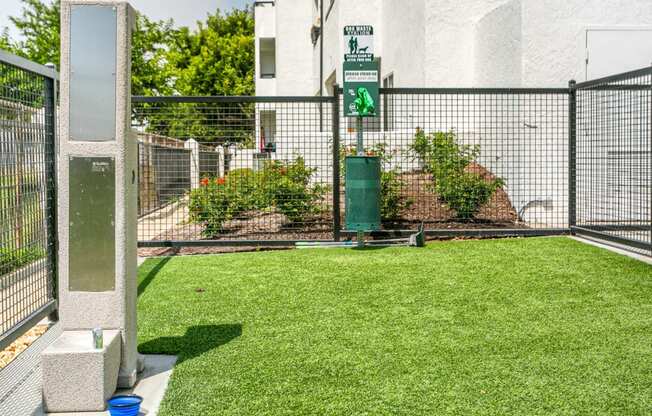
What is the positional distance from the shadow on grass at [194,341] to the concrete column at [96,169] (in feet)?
2.00

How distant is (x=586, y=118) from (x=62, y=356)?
7897mm

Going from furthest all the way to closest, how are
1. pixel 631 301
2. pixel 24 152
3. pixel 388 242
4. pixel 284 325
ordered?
pixel 388 242 → pixel 631 301 → pixel 284 325 → pixel 24 152

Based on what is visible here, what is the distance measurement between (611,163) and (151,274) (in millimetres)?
5883

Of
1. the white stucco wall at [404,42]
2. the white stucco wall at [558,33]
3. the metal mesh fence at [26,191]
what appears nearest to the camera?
the metal mesh fence at [26,191]

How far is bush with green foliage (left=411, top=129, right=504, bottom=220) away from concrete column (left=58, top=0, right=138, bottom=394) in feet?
21.5

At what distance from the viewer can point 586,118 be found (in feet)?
30.1

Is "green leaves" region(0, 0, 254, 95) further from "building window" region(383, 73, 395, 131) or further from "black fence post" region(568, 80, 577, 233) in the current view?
"black fence post" region(568, 80, 577, 233)

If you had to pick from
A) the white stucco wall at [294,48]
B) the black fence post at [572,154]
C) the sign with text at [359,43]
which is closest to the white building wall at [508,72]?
the black fence post at [572,154]

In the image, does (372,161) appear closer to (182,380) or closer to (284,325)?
(284,325)

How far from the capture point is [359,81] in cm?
837

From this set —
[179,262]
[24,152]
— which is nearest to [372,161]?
[179,262]

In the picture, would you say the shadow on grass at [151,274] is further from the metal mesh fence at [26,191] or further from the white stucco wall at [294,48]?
the white stucco wall at [294,48]

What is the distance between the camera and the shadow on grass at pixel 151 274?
633 centimetres

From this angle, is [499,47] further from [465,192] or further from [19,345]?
[19,345]
